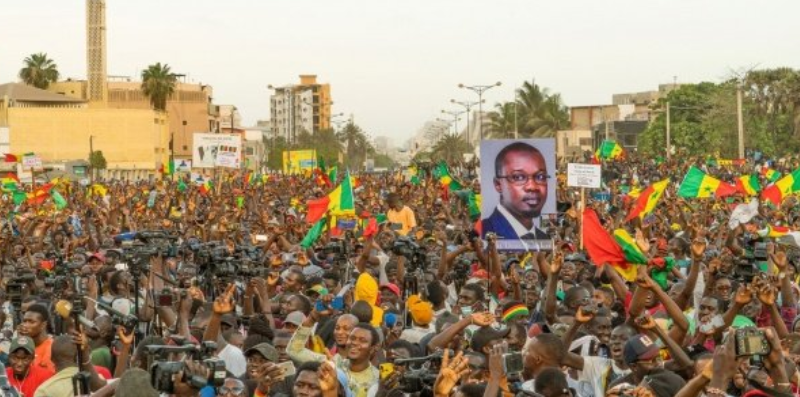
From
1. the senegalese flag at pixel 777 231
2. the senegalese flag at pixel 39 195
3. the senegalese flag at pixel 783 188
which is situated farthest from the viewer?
the senegalese flag at pixel 39 195

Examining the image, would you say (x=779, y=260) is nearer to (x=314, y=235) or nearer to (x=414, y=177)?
(x=314, y=235)

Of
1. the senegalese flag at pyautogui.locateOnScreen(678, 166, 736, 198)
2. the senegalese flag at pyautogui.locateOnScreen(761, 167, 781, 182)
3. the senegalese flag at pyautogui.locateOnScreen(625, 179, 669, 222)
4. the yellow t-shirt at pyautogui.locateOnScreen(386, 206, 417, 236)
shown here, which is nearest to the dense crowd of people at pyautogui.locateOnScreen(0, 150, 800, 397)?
the yellow t-shirt at pyautogui.locateOnScreen(386, 206, 417, 236)

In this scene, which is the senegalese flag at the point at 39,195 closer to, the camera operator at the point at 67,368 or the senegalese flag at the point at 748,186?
the senegalese flag at the point at 748,186

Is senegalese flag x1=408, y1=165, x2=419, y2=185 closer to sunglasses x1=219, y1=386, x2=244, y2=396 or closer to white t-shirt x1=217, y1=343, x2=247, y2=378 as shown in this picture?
white t-shirt x1=217, y1=343, x2=247, y2=378

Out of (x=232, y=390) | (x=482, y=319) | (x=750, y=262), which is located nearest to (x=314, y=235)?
(x=750, y=262)

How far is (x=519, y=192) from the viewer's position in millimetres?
17859

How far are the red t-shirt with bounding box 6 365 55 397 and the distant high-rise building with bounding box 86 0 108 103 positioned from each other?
330ft

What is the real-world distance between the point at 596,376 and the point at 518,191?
8.41 meters

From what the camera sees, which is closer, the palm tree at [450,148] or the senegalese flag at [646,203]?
the senegalese flag at [646,203]

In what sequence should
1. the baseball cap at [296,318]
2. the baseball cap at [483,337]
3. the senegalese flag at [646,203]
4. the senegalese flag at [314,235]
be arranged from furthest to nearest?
the senegalese flag at [646,203], the senegalese flag at [314,235], the baseball cap at [296,318], the baseball cap at [483,337]

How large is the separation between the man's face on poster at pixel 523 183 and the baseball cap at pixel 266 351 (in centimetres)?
799

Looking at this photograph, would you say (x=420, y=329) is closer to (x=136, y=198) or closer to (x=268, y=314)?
(x=268, y=314)

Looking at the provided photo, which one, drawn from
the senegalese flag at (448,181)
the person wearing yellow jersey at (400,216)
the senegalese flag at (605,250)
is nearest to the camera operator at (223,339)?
the senegalese flag at (605,250)

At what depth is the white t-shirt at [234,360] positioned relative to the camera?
33.6 ft
